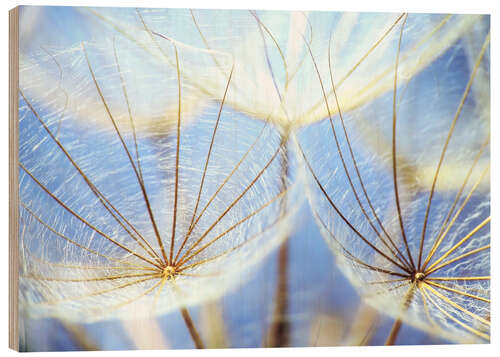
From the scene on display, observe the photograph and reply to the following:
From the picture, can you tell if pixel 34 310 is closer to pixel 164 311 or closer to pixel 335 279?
pixel 164 311

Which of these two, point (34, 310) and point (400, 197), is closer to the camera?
point (34, 310)

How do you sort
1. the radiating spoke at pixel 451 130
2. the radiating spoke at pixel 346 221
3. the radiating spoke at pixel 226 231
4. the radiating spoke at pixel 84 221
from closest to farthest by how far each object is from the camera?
the radiating spoke at pixel 84 221
the radiating spoke at pixel 226 231
the radiating spoke at pixel 346 221
the radiating spoke at pixel 451 130

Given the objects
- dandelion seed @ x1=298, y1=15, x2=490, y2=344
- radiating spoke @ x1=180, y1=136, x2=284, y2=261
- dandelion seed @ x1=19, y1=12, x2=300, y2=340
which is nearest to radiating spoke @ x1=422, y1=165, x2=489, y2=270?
dandelion seed @ x1=298, y1=15, x2=490, y2=344

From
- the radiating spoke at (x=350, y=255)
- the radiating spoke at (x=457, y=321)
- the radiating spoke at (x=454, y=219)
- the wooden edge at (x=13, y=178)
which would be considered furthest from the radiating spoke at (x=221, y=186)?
the radiating spoke at (x=457, y=321)

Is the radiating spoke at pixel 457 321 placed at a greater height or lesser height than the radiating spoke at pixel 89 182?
lesser

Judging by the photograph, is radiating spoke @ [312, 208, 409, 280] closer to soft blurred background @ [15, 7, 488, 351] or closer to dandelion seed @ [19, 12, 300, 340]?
soft blurred background @ [15, 7, 488, 351]

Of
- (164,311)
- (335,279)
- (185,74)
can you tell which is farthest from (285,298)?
(185,74)

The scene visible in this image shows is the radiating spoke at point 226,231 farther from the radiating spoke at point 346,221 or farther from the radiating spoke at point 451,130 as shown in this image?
the radiating spoke at point 451,130

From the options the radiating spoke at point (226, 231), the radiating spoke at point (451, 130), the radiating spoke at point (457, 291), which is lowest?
the radiating spoke at point (457, 291)

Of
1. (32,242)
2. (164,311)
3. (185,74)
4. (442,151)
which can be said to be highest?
(185,74)
